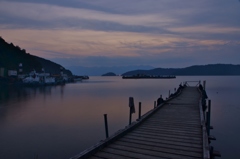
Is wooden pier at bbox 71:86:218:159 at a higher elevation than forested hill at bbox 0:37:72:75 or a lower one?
lower

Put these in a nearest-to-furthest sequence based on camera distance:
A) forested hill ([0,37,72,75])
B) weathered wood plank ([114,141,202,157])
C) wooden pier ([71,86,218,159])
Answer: wooden pier ([71,86,218,159]) < weathered wood plank ([114,141,202,157]) < forested hill ([0,37,72,75])

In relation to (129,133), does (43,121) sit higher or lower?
lower

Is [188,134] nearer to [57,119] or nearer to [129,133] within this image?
[129,133]

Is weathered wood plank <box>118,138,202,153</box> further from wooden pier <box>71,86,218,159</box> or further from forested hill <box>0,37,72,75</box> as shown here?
forested hill <box>0,37,72,75</box>

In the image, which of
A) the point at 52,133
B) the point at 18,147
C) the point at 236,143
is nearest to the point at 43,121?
the point at 52,133

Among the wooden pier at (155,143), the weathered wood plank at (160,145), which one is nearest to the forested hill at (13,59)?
the wooden pier at (155,143)

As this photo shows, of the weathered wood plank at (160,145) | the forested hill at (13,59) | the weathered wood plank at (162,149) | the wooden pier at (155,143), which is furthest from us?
the forested hill at (13,59)

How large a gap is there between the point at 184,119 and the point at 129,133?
4121 millimetres

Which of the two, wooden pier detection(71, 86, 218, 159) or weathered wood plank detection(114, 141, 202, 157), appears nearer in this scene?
wooden pier detection(71, 86, 218, 159)

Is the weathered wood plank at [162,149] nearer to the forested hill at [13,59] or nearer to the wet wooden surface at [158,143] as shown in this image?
the wet wooden surface at [158,143]

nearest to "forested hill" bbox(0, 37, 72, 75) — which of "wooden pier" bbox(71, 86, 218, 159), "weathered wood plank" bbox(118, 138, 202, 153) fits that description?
"wooden pier" bbox(71, 86, 218, 159)

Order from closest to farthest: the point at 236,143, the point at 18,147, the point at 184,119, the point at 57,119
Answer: the point at 184,119
the point at 18,147
the point at 236,143
the point at 57,119

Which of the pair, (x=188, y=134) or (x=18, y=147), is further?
(x=18, y=147)

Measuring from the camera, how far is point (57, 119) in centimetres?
2269
